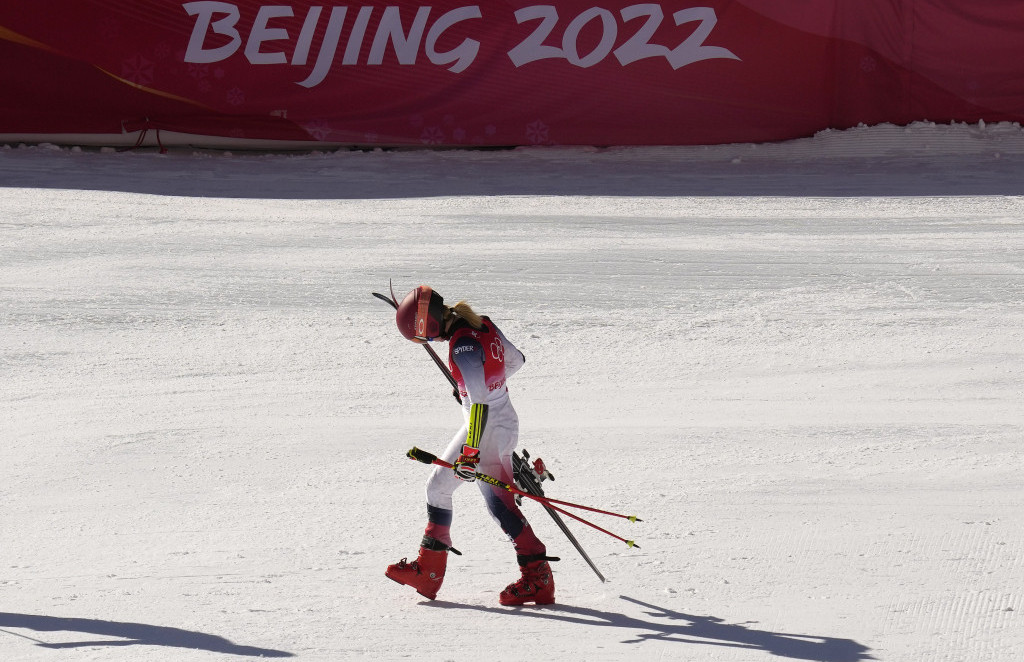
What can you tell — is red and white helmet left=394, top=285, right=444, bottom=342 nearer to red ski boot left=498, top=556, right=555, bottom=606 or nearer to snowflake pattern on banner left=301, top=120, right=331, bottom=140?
red ski boot left=498, top=556, right=555, bottom=606

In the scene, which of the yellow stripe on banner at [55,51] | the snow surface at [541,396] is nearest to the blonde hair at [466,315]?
the snow surface at [541,396]

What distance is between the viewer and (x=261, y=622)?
5121mm

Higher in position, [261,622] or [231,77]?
[231,77]

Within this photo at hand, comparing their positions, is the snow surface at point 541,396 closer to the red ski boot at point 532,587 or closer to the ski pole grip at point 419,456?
the red ski boot at point 532,587

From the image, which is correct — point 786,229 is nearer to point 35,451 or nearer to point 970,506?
point 970,506

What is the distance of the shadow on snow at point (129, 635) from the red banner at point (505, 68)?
10.3 metres

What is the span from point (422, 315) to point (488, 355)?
0.34m

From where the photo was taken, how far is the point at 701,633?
4984 millimetres

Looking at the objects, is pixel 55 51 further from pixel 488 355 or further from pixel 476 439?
pixel 476 439

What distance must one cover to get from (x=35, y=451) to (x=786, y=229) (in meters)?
7.48

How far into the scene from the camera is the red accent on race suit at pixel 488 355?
536cm

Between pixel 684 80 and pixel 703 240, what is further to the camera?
pixel 684 80

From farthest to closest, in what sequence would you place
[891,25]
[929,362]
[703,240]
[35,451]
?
[891,25], [703,240], [929,362], [35,451]

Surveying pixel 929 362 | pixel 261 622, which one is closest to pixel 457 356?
pixel 261 622
